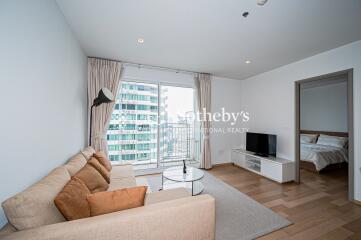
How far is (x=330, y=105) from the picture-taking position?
474cm

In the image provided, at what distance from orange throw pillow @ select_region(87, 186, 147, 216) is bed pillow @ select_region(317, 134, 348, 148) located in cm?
552

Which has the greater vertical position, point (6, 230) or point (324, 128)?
point (324, 128)

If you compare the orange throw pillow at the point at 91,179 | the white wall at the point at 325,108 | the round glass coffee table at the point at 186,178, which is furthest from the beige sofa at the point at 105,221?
the white wall at the point at 325,108

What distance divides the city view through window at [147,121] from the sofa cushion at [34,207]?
2448 mm

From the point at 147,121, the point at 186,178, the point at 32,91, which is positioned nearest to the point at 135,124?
the point at 147,121

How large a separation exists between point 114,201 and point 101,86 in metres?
2.67

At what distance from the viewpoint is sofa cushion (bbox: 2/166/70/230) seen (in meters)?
0.85

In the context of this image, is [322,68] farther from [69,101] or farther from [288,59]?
[69,101]

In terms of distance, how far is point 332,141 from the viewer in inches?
167

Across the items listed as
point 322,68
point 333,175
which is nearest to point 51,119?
point 322,68

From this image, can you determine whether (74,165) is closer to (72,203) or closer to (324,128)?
(72,203)

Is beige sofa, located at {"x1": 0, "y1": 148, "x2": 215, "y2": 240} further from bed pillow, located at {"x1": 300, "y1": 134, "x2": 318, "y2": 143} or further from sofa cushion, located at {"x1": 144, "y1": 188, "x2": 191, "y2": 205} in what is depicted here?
Answer: bed pillow, located at {"x1": 300, "y1": 134, "x2": 318, "y2": 143}

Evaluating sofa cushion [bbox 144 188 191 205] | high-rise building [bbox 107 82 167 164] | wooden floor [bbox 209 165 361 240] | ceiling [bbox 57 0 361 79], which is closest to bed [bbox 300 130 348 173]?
wooden floor [bbox 209 165 361 240]

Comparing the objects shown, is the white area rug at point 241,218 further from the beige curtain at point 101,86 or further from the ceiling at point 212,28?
the ceiling at point 212,28
